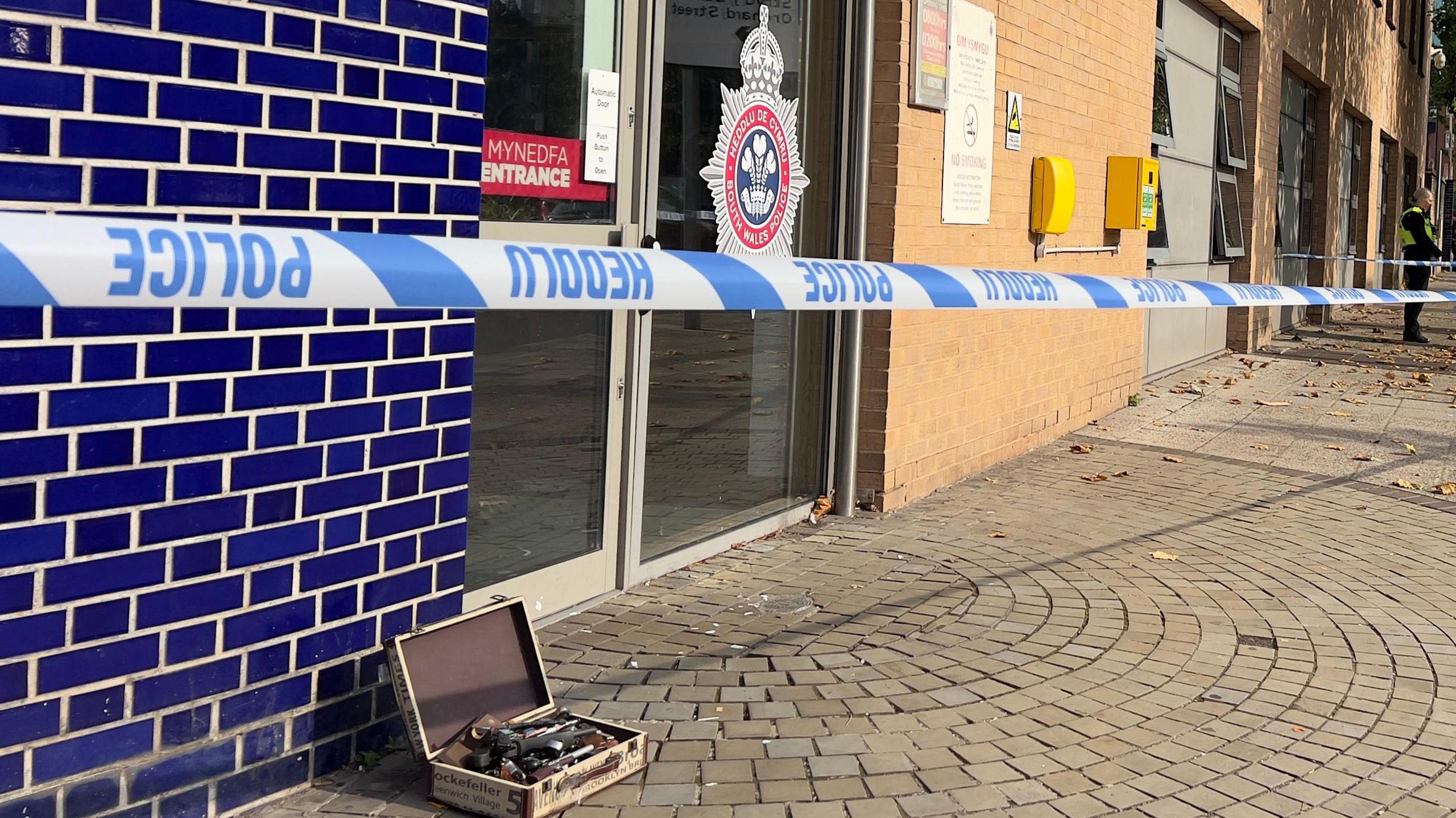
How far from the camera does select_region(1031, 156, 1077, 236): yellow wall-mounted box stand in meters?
8.78

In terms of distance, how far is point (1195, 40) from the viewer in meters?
14.0

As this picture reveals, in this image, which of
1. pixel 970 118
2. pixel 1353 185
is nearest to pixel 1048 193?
pixel 970 118

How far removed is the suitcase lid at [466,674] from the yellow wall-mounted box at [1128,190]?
24.6 feet

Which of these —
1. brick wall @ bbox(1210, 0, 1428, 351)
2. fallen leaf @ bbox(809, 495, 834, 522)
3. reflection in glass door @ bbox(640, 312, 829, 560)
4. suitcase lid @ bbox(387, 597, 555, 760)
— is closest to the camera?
suitcase lid @ bbox(387, 597, 555, 760)

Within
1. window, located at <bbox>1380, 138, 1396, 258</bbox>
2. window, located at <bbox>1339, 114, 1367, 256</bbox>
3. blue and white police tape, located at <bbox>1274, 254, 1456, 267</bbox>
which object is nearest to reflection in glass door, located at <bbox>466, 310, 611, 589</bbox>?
blue and white police tape, located at <bbox>1274, 254, 1456, 267</bbox>

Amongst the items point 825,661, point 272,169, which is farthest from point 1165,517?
Result: point 272,169

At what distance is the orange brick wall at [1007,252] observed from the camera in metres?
7.09

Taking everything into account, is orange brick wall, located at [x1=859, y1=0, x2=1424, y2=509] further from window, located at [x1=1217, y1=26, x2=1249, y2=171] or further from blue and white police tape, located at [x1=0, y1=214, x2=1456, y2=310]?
blue and white police tape, located at [x1=0, y1=214, x2=1456, y2=310]

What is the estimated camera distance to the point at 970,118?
773cm

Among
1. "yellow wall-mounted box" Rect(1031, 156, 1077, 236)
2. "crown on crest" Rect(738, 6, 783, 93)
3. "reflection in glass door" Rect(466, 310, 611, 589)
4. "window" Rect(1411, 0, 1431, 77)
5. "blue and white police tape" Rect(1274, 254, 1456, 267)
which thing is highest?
"window" Rect(1411, 0, 1431, 77)

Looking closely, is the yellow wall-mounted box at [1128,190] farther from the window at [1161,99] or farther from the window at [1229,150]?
the window at [1229,150]

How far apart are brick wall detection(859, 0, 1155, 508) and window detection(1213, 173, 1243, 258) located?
14.9ft

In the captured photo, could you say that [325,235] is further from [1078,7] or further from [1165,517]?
[1078,7]

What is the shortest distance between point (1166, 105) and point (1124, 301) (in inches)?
350
